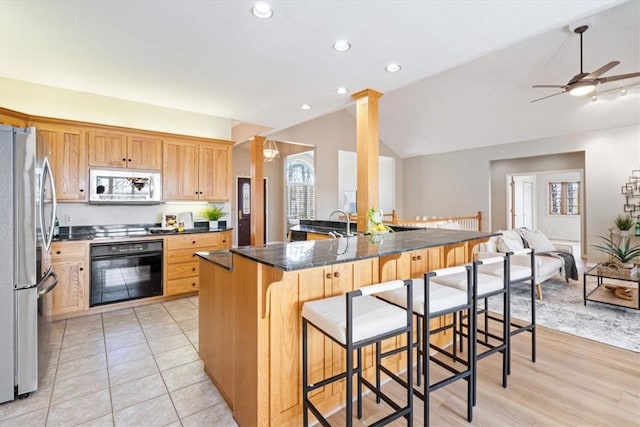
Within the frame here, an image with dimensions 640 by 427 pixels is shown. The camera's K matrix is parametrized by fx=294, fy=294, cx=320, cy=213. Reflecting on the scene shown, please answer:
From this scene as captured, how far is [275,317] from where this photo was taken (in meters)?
1.57

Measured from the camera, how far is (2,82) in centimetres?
322

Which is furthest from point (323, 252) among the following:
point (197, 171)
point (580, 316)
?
point (580, 316)

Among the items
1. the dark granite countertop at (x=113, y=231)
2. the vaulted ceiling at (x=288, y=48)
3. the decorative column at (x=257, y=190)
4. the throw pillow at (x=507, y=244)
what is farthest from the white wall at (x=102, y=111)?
the throw pillow at (x=507, y=244)

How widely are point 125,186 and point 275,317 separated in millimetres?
3259

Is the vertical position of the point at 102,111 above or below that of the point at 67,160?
above

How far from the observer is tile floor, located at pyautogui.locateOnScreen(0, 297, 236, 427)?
175cm

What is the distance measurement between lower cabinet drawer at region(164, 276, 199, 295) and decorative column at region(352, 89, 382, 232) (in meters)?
2.32

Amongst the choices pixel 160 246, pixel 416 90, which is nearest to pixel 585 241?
pixel 416 90

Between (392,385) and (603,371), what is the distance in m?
1.62

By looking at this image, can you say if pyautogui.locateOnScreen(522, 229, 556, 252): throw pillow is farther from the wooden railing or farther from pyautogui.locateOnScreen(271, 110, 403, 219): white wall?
pyautogui.locateOnScreen(271, 110, 403, 219): white wall

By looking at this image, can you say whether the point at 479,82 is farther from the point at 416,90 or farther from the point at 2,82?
the point at 2,82

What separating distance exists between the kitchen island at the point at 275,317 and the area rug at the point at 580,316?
214 cm

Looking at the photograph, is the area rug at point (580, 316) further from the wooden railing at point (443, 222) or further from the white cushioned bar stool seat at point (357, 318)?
the white cushioned bar stool seat at point (357, 318)

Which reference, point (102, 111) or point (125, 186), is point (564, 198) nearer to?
point (125, 186)
